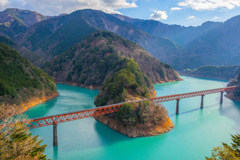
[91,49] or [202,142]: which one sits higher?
[91,49]

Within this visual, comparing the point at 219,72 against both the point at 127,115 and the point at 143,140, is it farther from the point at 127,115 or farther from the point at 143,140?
the point at 143,140

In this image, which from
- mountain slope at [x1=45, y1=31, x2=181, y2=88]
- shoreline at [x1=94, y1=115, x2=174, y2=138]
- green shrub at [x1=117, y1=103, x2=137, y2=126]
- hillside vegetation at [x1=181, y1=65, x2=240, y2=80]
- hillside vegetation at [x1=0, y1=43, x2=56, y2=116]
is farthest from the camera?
hillside vegetation at [x1=181, y1=65, x2=240, y2=80]

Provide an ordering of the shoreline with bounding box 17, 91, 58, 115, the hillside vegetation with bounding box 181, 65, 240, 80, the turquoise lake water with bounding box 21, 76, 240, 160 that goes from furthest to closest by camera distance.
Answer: the hillside vegetation with bounding box 181, 65, 240, 80 < the shoreline with bounding box 17, 91, 58, 115 < the turquoise lake water with bounding box 21, 76, 240, 160

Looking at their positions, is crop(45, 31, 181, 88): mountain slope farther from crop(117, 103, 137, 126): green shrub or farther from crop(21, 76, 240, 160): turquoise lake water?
crop(117, 103, 137, 126): green shrub

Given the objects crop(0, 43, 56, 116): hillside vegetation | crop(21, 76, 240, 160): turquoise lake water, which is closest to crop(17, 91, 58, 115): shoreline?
crop(0, 43, 56, 116): hillside vegetation

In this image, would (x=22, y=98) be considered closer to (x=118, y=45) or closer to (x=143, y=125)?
(x=143, y=125)

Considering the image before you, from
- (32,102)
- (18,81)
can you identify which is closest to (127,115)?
(32,102)

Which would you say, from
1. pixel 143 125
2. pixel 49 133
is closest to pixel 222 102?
pixel 143 125

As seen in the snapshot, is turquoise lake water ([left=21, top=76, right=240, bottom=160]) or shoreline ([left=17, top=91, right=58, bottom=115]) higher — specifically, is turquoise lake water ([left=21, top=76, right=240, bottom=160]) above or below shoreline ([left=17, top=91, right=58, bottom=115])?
below
